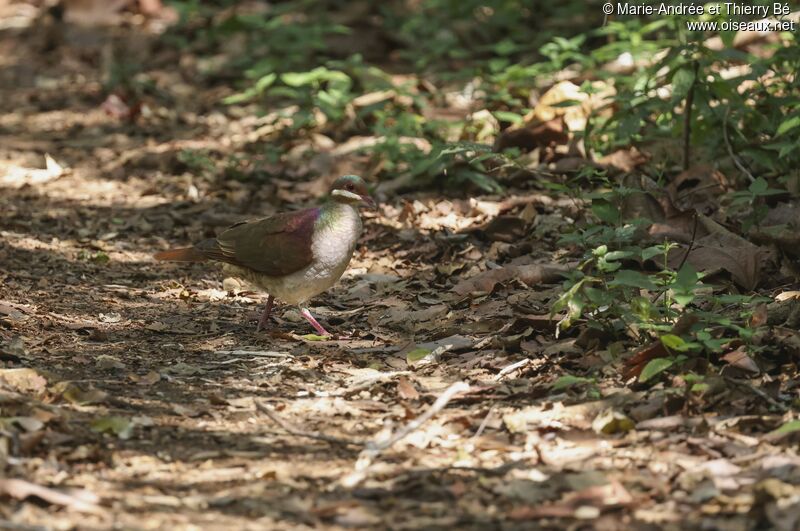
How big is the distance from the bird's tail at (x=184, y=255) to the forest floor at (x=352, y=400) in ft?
1.01

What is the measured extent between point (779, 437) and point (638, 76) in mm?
4627

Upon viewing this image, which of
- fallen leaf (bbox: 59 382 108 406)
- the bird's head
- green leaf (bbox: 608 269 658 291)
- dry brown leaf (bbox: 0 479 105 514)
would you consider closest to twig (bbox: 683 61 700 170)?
the bird's head

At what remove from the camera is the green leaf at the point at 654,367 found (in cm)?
445

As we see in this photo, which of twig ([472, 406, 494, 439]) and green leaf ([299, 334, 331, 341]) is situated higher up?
twig ([472, 406, 494, 439])

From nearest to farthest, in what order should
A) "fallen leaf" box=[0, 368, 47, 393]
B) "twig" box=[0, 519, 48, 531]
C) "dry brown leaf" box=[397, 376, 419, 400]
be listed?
1. "twig" box=[0, 519, 48, 531]
2. "fallen leaf" box=[0, 368, 47, 393]
3. "dry brown leaf" box=[397, 376, 419, 400]

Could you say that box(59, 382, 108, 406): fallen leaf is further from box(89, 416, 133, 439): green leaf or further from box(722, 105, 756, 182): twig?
box(722, 105, 756, 182): twig

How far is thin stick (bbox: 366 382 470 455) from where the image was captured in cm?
421

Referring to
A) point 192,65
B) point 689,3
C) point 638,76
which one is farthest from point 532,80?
point 192,65

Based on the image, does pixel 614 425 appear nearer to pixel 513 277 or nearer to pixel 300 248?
pixel 513 277

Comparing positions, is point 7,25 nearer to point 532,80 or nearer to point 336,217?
point 532,80

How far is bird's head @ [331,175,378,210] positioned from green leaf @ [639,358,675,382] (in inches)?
85.7

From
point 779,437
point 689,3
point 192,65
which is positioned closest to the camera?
point 779,437

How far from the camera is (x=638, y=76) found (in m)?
8.20

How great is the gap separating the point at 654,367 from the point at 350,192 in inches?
89.3
